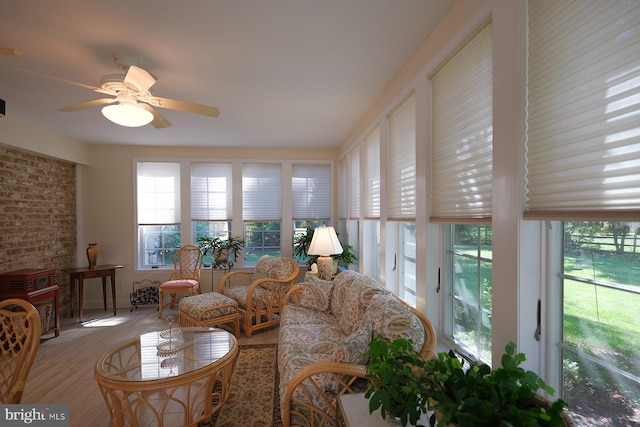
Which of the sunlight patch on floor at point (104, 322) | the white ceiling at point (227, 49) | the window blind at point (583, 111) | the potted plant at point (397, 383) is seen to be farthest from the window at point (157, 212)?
the window blind at point (583, 111)

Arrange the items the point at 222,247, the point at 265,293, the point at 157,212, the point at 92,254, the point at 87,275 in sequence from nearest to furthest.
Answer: the point at 265,293 → the point at 87,275 → the point at 92,254 → the point at 222,247 → the point at 157,212

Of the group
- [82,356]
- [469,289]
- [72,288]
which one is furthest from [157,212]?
[469,289]

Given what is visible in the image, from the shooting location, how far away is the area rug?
2.12 m

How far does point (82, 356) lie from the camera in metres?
3.18

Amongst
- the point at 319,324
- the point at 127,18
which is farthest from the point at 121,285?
the point at 127,18

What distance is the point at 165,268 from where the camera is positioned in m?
5.17

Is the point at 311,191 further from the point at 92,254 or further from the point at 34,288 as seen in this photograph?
the point at 34,288

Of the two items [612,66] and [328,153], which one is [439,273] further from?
[328,153]

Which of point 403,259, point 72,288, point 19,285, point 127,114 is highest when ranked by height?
point 127,114

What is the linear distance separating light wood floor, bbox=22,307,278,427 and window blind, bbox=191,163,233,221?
68.1 inches

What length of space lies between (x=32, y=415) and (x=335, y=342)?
1935mm

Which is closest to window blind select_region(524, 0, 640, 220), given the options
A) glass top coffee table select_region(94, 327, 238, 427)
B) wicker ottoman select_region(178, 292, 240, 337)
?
glass top coffee table select_region(94, 327, 238, 427)

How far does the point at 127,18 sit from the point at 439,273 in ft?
8.64

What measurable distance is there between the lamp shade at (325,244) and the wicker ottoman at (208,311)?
4.07 feet
